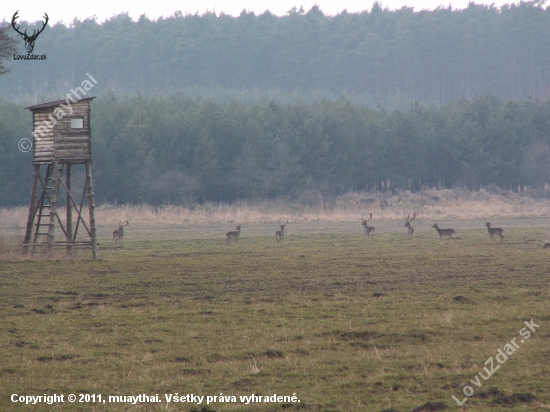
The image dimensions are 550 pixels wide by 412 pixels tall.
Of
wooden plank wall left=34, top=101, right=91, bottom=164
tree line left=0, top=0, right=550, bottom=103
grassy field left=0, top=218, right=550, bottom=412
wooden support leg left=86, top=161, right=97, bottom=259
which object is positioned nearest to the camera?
grassy field left=0, top=218, right=550, bottom=412

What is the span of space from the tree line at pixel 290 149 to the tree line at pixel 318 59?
45290 millimetres

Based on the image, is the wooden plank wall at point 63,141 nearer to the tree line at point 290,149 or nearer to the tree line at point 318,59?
the tree line at point 290,149

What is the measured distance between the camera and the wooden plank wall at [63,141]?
81.2 feet

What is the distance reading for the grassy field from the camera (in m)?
8.37

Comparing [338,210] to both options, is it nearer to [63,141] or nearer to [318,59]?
[63,141]

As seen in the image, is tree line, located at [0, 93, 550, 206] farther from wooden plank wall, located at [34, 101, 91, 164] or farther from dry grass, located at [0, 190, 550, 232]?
wooden plank wall, located at [34, 101, 91, 164]

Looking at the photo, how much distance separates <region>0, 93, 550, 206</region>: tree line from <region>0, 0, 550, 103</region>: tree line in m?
45.3

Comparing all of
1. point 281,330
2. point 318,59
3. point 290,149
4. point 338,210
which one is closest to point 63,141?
point 281,330

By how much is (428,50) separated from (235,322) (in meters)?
119

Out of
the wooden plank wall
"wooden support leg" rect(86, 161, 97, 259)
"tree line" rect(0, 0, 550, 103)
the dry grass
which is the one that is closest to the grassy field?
"wooden support leg" rect(86, 161, 97, 259)

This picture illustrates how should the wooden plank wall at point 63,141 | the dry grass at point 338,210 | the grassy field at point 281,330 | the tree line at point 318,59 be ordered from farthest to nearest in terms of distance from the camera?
the tree line at point 318,59 < the dry grass at point 338,210 < the wooden plank wall at point 63,141 < the grassy field at point 281,330

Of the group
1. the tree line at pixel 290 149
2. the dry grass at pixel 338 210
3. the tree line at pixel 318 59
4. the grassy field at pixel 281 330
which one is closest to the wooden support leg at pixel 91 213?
the grassy field at pixel 281 330

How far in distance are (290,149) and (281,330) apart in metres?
55.6

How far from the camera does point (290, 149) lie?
219ft
